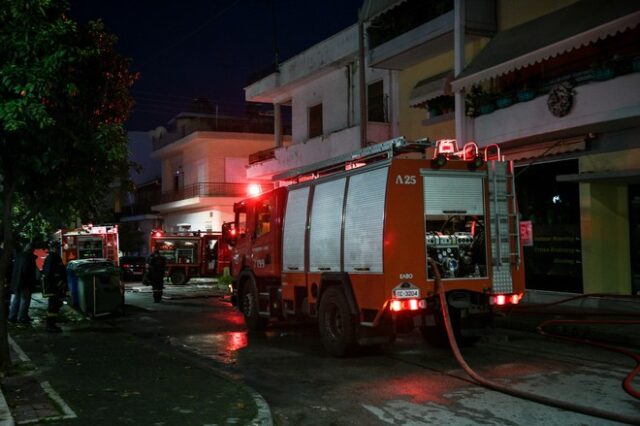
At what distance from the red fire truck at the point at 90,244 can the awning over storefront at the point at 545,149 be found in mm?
20659

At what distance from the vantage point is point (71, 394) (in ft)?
24.2

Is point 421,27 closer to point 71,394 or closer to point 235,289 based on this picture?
point 235,289

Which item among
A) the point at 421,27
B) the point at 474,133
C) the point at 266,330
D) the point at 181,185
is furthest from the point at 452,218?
the point at 181,185

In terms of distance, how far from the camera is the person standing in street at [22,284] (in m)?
14.1

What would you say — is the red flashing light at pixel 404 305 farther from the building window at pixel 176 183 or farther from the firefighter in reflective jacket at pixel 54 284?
the building window at pixel 176 183

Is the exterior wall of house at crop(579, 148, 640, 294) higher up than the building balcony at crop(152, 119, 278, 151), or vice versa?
the building balcony at crop(152, 119, 278, 151)

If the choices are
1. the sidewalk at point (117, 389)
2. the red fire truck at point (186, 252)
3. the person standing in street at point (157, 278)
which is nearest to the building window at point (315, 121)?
the red fire truck at point (186, 252)

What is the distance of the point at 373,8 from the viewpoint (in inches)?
821

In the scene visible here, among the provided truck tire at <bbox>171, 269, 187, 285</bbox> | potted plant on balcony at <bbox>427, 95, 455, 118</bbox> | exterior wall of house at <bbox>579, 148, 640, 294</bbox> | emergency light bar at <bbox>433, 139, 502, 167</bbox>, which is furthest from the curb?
truck tire at <bbox>171, 269, 187, 285</bbox>

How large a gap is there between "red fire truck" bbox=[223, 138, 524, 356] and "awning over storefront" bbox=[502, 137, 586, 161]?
20.2 ft

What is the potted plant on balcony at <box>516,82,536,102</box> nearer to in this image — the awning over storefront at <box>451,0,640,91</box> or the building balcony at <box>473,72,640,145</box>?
the building balcony at <box>473,72,640,145</box>

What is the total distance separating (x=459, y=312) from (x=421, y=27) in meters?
11.2

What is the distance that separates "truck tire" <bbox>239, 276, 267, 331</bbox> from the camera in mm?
13469

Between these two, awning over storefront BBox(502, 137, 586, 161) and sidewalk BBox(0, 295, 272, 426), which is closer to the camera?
sidewalk BBox(0, 295, 272, 426)
